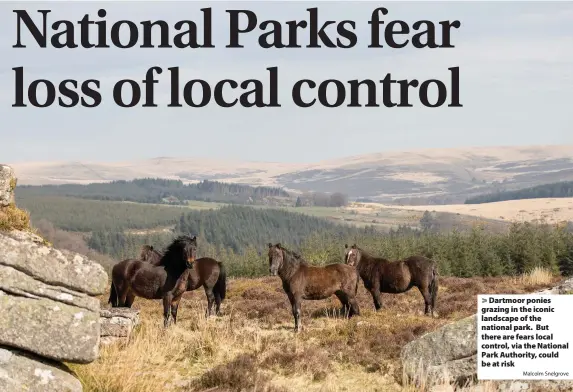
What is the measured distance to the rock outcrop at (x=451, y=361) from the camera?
418 inches

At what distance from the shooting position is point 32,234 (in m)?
9.45

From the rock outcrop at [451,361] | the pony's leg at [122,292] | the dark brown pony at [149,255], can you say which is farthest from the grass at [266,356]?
the dark brown pony at [149,255]

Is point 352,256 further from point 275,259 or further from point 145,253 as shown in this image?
point 145,253

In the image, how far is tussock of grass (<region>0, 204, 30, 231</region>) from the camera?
9102 millimetres

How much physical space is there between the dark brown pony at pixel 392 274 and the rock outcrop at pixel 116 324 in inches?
310

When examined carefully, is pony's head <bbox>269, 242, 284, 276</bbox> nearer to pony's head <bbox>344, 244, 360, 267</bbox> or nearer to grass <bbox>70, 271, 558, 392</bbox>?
grass <bbox>70, 271, 558, 392</bbox>

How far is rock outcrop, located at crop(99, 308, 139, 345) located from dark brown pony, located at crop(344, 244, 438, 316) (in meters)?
7.87

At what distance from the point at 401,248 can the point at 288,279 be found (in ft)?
120

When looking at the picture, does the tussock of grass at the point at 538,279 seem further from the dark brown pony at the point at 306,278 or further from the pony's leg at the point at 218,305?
the pony's leg at the point at 218,305

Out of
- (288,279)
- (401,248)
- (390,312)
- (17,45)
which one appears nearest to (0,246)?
(288,279)

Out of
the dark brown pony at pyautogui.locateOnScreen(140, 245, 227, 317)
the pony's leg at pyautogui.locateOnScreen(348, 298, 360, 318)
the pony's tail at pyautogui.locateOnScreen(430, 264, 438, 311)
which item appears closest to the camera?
the pony's leg at pyautogui.locateOnScreen(348, 298, 360, 318)

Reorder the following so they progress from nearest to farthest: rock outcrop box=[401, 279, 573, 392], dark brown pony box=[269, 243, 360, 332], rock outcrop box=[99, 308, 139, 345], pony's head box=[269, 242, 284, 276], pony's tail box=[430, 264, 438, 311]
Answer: rock outcrop box=[401, 279, 573, 392], rock outcrop box=[99, 308, 139, 345], pony's head box=[269, 242, 284, 276], dark brown pony box=[269, 243, 360, 332], pony's tail box=[430, 264, 438, 311]

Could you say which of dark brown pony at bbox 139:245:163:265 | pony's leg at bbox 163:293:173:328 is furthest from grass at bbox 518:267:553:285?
pony's leg at bbox 163:293:173:328

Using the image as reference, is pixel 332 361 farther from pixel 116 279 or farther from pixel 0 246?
pixel 0 246
